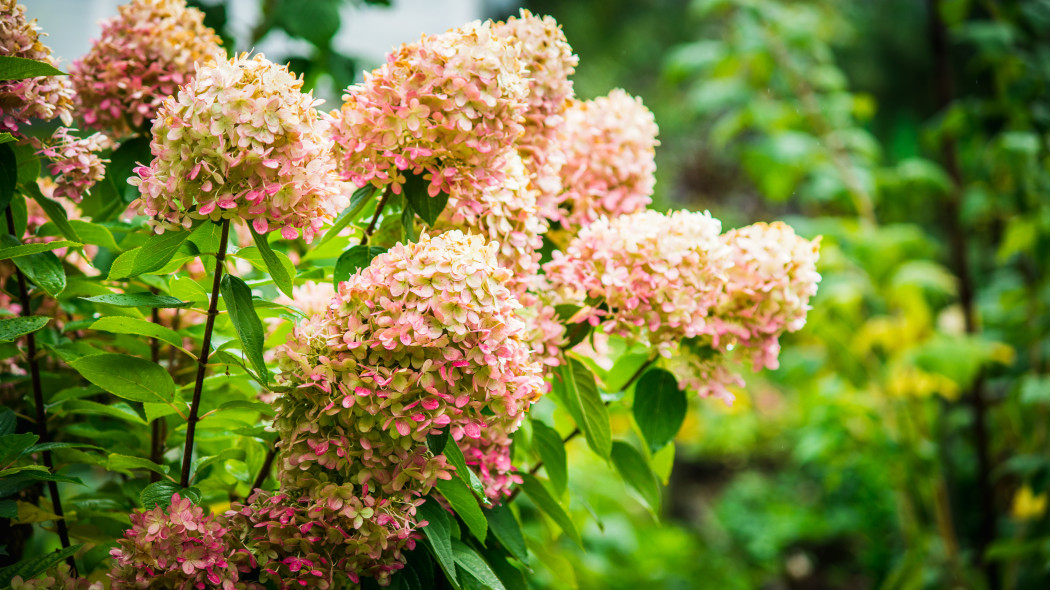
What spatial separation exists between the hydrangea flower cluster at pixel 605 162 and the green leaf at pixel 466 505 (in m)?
0.31

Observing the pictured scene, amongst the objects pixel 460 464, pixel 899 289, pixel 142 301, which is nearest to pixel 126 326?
pixel 142 301

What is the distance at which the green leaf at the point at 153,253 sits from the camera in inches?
19.5

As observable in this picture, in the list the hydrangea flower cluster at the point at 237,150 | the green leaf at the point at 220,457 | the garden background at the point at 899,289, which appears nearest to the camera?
the hydrangea flower cluster at the point at 237,150

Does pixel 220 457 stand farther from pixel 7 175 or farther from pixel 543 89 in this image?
pixel 543 89

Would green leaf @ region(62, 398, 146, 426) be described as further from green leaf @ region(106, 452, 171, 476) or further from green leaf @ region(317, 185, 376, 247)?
green leaf @ region(317, 185, 376, 247)

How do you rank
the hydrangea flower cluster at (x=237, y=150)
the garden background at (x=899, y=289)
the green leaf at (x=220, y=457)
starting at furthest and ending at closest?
the garden background at (x=899, y=289)
the green leaf at (x=220, y=457)
the hydrangea flower cluster at (x=237, y=150)

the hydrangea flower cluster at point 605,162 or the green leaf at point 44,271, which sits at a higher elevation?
the hydrangea flower cluster at point 605,162

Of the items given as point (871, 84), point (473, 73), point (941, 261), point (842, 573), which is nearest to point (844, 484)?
point (842, 573)

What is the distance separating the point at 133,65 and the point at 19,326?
28 centimetres

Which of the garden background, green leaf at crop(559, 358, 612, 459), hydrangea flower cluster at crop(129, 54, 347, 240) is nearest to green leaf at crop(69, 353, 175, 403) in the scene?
hydrangea flower cluster at crop(129, 54, 347, 240)

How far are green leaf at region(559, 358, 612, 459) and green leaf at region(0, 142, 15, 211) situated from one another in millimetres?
448

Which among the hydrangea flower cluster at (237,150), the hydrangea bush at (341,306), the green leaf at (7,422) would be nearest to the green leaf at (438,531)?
the hydrangea bush at (341,306)

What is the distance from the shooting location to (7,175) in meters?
0.53

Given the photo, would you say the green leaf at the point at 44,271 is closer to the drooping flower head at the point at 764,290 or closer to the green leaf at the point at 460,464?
the green leaf at the point at 460,464
